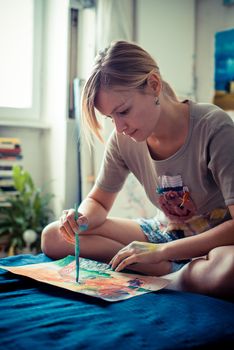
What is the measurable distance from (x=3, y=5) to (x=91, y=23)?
19.4 inches

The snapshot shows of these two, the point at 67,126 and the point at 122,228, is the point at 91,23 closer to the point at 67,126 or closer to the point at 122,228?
the point at 67,126

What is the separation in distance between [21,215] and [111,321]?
1746 millimetres

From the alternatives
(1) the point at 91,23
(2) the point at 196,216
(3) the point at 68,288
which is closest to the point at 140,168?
(2) the point at 196,216

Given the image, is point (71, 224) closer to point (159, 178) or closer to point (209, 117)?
point (159, 178)

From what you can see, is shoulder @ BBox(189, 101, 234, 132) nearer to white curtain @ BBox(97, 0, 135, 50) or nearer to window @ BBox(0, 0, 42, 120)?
white curtain @ BBox(97, 0, 135, 50)

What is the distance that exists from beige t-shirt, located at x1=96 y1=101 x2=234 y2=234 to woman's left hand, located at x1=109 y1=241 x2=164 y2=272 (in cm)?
21

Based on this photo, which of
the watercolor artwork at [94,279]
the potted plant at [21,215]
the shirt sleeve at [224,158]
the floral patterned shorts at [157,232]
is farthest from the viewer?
the potted plant at [21,215]

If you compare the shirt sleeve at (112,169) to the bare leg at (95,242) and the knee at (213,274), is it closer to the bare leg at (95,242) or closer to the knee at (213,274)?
the bare leg at (95,242)

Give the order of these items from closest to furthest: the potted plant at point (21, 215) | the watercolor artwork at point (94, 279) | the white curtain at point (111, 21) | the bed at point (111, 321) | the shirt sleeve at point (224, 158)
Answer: the bed at point (111, 321) < the watercolor artwork at point (94, 279) < the shirt sleeve at point (224, 158) < the potted plant at point (21, 215) < the white curtain at point (111, 21)

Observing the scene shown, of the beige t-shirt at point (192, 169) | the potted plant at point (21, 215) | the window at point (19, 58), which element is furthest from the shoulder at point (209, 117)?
the window at point (19, 58)

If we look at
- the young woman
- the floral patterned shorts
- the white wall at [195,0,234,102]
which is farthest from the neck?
the white wall at [195,0,234,102]

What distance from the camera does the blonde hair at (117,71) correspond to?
1280mm

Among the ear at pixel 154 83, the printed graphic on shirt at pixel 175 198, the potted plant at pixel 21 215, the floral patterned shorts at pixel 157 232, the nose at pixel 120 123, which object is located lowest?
the potted plant at pixel 21 215

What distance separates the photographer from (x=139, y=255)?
1220 mm
